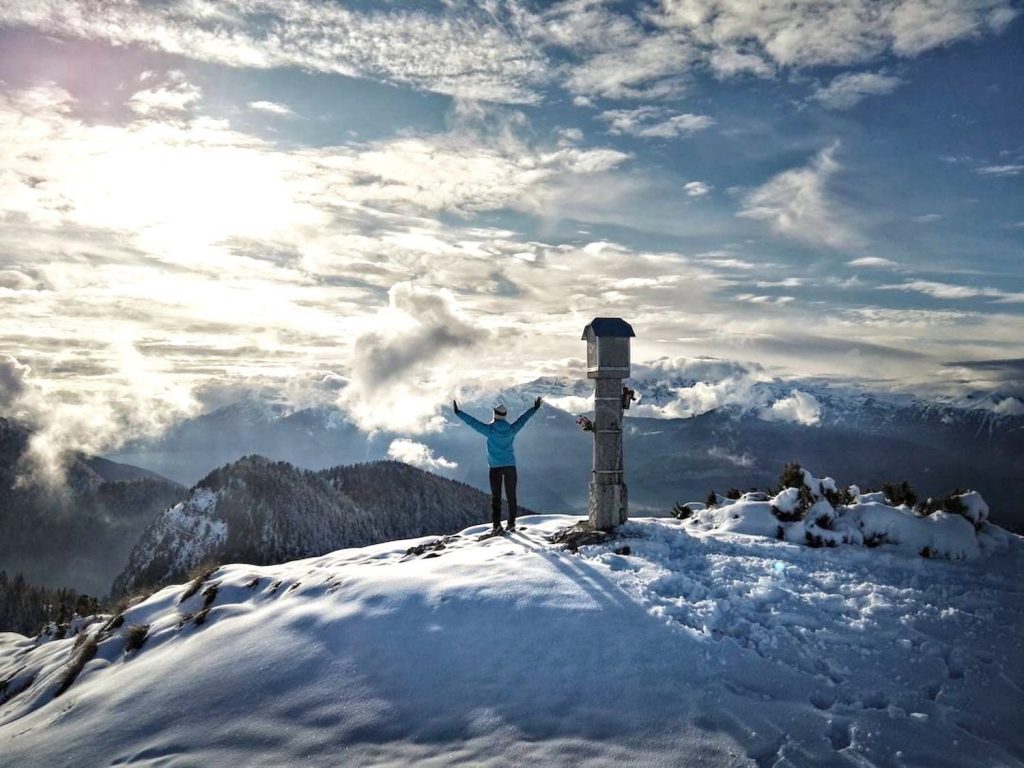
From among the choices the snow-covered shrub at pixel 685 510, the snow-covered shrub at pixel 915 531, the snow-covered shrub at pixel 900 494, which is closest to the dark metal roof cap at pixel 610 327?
the snow-covered shrub at pixel 685 510

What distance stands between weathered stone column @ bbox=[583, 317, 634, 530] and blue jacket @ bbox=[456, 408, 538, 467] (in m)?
1.54

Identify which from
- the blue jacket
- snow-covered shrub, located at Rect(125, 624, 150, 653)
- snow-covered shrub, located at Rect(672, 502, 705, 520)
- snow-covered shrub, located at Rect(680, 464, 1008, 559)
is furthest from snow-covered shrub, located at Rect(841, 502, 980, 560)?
snow-covered shrub, located at Rect(125, 624, 150, 653)

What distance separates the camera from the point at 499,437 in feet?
45.1

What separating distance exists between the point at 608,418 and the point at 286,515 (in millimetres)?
142844

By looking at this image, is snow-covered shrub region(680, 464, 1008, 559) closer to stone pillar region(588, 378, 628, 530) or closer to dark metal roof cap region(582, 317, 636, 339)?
stone pillar region(588, 378, 628, 530)

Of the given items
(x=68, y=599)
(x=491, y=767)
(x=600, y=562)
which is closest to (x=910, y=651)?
(x=600, y=562)

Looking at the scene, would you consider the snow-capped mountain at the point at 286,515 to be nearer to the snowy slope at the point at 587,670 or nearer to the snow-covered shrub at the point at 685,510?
the snow-covered shrub at the point at 685,510

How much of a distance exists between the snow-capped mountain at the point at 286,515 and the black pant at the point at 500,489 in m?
130

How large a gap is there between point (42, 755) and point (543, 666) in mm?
6513

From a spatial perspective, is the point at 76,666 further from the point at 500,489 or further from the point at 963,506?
the point at 963,506

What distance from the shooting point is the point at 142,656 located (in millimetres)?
11477

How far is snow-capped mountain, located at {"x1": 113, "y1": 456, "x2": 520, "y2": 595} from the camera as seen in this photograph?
137500 mm

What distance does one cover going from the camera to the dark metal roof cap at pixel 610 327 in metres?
13.3

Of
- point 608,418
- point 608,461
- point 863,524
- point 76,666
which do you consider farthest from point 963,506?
point 76,666
